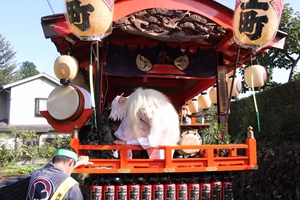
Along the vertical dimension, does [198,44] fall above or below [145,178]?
above

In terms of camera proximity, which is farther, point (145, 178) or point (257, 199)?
point (257, 199)

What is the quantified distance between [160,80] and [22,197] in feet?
13.1

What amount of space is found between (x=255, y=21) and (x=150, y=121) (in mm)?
2048

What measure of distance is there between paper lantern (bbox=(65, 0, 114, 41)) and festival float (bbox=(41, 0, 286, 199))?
0.5 inches

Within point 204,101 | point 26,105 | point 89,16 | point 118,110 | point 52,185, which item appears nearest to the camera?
point 52,185

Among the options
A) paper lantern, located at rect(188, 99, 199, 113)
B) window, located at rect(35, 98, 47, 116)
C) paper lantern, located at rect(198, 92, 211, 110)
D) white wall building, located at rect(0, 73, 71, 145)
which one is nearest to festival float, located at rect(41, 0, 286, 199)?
paper lantern, located at rect(198, 92, 211, 110)

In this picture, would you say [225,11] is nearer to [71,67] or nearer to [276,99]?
[71,67]

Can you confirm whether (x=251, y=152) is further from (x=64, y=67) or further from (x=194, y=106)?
(x=194, y=106)

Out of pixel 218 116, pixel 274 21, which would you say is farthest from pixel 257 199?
pixel 274 21

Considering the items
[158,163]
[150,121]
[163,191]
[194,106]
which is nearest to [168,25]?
[150,121]

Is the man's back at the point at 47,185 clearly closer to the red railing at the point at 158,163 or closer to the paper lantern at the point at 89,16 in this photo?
the red railing at the point at 158,163

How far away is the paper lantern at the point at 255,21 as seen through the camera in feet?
14.3

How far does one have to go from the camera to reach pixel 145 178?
4.30 m

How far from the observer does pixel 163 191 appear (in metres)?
4.23
